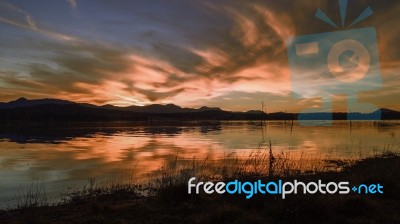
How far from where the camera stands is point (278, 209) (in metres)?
9.70

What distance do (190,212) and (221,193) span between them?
2315 mm

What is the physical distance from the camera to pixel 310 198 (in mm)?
9875

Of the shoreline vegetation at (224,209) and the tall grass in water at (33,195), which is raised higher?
Result: the shoreline vegetation at (224,209)

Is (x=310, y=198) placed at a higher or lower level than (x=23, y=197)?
higher

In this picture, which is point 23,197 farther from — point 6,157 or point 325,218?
point 6,157

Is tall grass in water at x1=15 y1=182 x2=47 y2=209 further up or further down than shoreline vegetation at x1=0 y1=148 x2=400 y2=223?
further down

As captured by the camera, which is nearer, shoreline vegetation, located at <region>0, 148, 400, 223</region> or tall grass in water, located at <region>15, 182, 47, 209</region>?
shoreline vegetation, located at <region>0, 148, 400, 223</region>

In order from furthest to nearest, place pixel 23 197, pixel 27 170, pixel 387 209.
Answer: pixel 27 170
pixel 23 197
pixel 387 209

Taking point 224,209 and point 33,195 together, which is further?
point 33,195

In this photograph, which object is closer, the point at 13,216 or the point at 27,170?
the point at 13,216

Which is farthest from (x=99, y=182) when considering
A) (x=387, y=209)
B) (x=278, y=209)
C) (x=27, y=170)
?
(x=387, y=209)

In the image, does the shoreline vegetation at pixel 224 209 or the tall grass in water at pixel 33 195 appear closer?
the shoreline vegetation at pixel 224 209

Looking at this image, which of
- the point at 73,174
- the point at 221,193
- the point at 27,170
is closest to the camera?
the point at 221,193

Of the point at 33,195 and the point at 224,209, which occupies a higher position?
the point at 224,209
